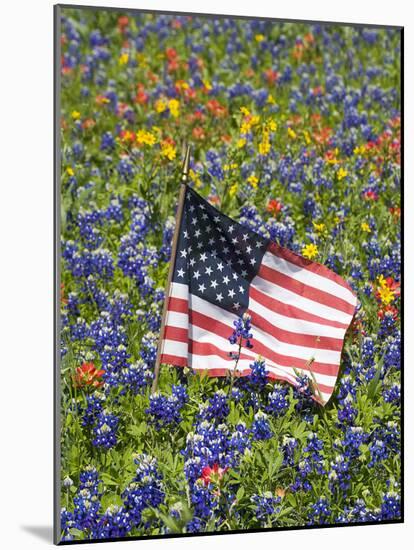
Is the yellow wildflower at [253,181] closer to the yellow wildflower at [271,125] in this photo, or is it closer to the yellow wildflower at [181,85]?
the yellow wildflower at [271,125]

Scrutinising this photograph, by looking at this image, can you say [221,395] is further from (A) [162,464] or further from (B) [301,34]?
(B) [301,34]

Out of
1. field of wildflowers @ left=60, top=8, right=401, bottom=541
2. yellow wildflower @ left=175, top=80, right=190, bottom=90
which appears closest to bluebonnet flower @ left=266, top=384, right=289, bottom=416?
field of wildflowers @ left=60, top=8, right=401, bottom=541

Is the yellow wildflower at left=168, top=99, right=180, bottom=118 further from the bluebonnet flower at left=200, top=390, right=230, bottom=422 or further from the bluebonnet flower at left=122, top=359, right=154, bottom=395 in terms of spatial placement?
the bluebonnet flower at left=200, top=390, right=230, bottom=422

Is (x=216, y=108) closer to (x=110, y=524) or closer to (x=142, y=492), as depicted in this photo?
(x=142, y=492)

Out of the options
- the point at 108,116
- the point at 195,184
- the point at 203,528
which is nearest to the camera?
the point at 203,528

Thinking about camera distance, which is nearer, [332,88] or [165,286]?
[165,286]

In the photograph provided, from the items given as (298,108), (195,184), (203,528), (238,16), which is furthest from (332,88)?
(203,528)

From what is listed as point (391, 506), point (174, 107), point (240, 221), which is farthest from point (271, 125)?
point (391, 506)

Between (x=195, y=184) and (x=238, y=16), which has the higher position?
(x=238, y=16)
